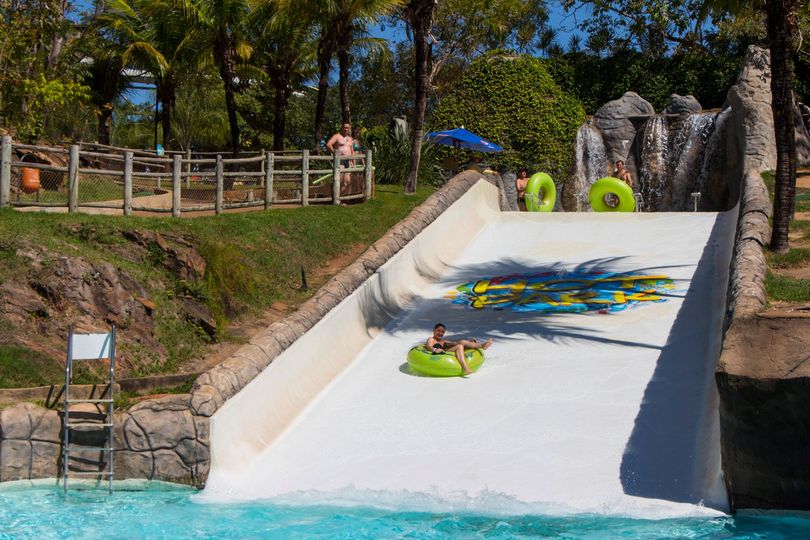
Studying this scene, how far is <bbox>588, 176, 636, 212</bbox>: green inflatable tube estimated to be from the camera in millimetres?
24719

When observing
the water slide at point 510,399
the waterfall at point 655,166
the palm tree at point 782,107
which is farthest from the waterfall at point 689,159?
the palm tree at point 782,107

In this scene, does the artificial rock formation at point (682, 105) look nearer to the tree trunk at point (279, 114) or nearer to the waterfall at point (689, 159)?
the waterfall at point (689, 159)

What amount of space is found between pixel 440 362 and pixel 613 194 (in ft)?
40.6

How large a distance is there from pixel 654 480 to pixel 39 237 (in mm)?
9054

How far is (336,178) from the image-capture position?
22.1 meters

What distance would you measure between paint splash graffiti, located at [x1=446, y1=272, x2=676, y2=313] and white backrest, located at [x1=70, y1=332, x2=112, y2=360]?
24.2ft

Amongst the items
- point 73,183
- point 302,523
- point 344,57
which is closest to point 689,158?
point 344,57

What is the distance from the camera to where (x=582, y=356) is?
14500 millimetres

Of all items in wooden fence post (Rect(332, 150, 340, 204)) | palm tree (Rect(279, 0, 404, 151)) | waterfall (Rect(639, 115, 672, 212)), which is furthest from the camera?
waterfall (Rect(639, 115, 672, 212))

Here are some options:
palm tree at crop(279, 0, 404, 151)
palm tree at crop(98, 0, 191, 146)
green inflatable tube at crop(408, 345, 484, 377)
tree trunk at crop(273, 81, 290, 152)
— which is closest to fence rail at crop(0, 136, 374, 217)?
palm tree at crop(279, 0, 404, 151)

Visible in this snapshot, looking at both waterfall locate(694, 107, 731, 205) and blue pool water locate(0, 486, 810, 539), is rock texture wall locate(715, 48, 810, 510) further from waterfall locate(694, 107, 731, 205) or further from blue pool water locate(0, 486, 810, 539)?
waterfall locate(694, 107, 731, 205)

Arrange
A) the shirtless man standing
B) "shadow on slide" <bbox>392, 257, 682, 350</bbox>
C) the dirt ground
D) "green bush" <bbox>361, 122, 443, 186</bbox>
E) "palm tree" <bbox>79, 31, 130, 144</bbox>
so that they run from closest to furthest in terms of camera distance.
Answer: the dirt ground, "shadow on slide" <bbox>392, 257, 682, 350</bbox>, the shirtless man standing, "green bush" <bbox>361, 122, 443, 186</bbox>, "palm tree" <bbox>79, 31, 130, 144</bbox>

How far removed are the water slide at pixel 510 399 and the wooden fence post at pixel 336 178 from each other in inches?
127

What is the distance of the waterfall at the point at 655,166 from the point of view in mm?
33125
